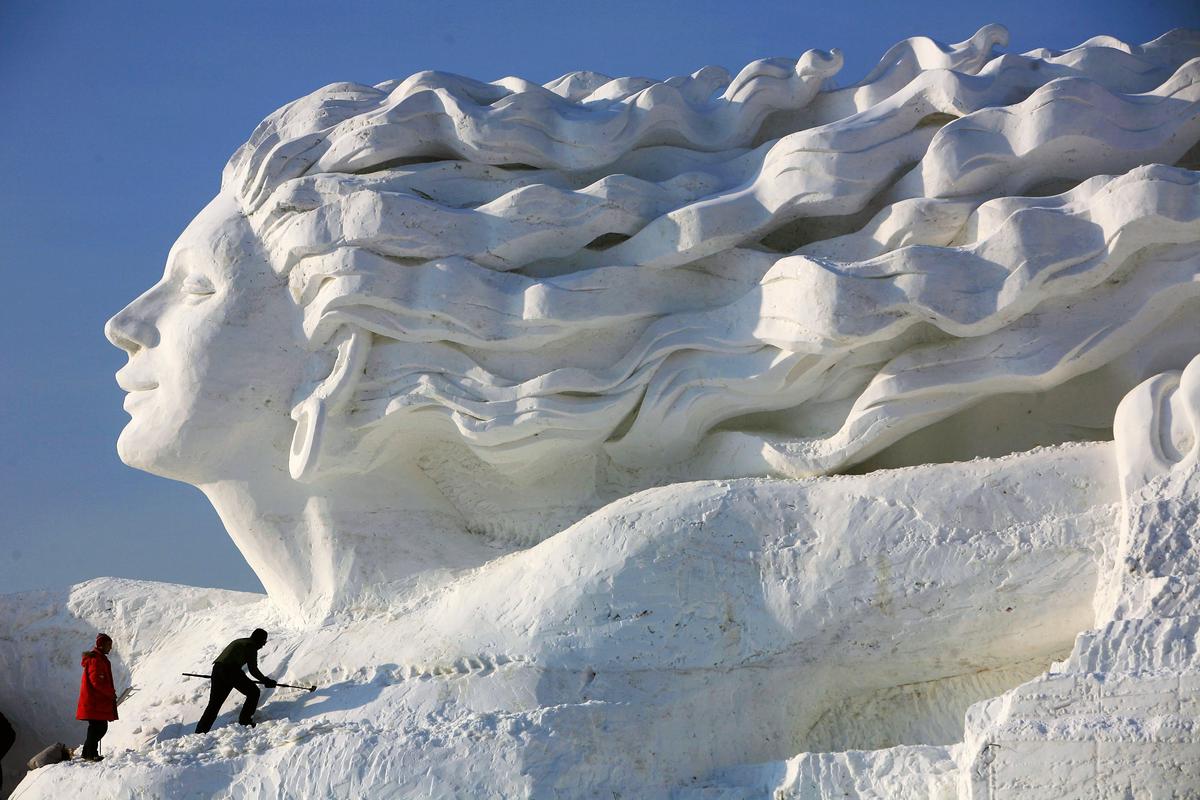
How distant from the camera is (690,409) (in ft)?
20.7

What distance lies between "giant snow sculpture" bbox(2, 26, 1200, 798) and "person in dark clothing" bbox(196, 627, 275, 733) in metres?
0.13

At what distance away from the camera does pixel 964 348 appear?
238 inches

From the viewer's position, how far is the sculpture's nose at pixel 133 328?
6.65 meters

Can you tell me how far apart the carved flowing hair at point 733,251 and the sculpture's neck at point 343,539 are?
0.24 m

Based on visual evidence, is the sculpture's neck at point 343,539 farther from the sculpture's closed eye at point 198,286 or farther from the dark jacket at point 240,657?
the sculpture's closed eye at point 198,286

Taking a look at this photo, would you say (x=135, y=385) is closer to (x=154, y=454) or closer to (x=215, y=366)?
(x=154, y=454)

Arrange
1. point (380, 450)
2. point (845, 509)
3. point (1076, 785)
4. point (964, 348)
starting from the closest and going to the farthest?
point (1076, 785), point (845, 509), point (964, 348), point (380, 450)

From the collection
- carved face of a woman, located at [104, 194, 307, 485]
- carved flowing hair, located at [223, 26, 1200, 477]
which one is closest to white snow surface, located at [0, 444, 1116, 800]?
carved flowing hair, located at [223, 26, 1200, 477]

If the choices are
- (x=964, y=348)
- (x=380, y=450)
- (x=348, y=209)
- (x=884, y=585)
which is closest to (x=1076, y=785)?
(x=884, y=585)

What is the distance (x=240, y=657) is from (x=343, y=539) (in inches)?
31.1

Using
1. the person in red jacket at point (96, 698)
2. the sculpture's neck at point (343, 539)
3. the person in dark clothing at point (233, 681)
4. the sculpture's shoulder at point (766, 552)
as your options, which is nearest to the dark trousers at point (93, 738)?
the person in red jacket at point (96, 698)

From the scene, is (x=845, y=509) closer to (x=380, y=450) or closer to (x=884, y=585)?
(x=884, y=585)

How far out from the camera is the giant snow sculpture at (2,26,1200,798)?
5469mm

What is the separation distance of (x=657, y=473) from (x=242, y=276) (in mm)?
1933
